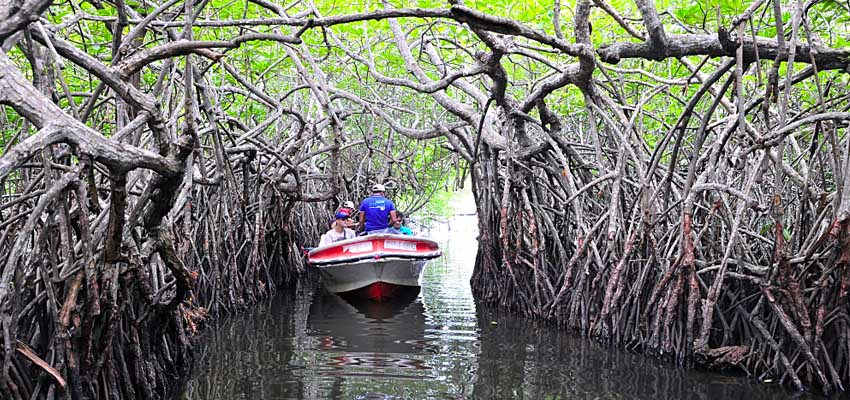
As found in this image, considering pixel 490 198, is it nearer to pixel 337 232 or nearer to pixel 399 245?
pixel 399 245

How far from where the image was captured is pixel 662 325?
17.2 feet

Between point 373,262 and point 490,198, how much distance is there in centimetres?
162

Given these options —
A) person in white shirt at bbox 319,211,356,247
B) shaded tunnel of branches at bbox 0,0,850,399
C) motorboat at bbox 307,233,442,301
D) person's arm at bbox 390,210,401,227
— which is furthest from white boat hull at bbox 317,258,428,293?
shaded tunnel of branches at bbox 0,0,850,399

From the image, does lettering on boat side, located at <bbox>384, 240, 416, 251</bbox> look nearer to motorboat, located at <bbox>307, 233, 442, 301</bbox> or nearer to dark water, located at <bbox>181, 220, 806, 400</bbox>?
motorboat, located at <bbox>307, 233, 442, 301</bbox>

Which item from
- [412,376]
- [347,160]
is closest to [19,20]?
[412,376]

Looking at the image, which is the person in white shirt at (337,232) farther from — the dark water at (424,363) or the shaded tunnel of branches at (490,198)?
the dark water at (424,363)

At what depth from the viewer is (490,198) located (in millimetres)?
7941

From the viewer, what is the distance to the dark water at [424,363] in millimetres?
4539

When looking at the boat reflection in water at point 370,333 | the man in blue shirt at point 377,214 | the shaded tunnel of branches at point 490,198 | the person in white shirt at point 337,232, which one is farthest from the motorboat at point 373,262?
the shaded tunnel of branches at point 490,198

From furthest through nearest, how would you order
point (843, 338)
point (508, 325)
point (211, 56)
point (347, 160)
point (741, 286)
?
1. point (347, 160)
2. point (508, 325)
3. point (741, 286)
4. point (843, 338)
5. point (211, 56)

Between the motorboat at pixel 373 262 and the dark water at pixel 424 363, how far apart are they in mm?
708

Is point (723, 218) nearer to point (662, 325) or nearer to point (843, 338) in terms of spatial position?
point (662, 325)

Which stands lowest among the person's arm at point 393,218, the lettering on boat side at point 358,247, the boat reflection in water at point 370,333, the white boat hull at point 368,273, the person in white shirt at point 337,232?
→ the boat reflection in water at point 370,333

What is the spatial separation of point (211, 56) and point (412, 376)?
2.85 metres
